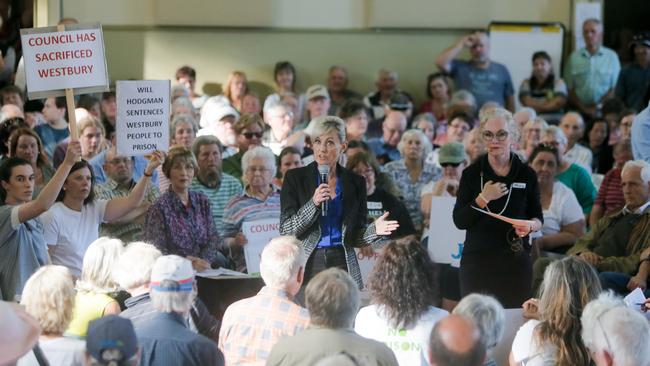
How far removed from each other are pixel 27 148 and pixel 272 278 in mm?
3633

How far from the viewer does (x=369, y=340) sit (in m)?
4.68

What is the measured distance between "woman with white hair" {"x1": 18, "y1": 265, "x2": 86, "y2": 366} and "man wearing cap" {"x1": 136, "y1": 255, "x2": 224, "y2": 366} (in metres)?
0.34

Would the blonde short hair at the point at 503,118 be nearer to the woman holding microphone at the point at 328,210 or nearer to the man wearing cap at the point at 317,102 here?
the woman holding microphone at the point at 328,210

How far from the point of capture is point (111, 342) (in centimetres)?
407

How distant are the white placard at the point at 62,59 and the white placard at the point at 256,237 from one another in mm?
1430

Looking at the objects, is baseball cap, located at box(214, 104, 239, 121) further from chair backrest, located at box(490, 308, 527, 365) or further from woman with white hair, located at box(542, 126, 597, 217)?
chair backrest, located at box(490, 308, 527, 365)

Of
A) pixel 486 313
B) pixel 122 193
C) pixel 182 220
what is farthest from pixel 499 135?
pixel 122 193

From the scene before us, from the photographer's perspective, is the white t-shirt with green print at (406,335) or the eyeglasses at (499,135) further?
the eyeglasses at (499,135)

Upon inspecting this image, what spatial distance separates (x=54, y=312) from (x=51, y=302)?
45 mm

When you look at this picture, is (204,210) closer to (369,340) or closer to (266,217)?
(266,217)

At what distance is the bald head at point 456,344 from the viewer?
13.4 feet

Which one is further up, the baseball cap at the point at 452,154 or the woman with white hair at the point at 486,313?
the baseball cap at the point at 452,154

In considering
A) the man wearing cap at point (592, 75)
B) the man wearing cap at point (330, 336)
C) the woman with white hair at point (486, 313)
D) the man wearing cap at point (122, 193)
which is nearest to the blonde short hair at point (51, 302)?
the man wearing cap at point (330, 336)

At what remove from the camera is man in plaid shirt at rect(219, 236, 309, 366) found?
17.2ft
